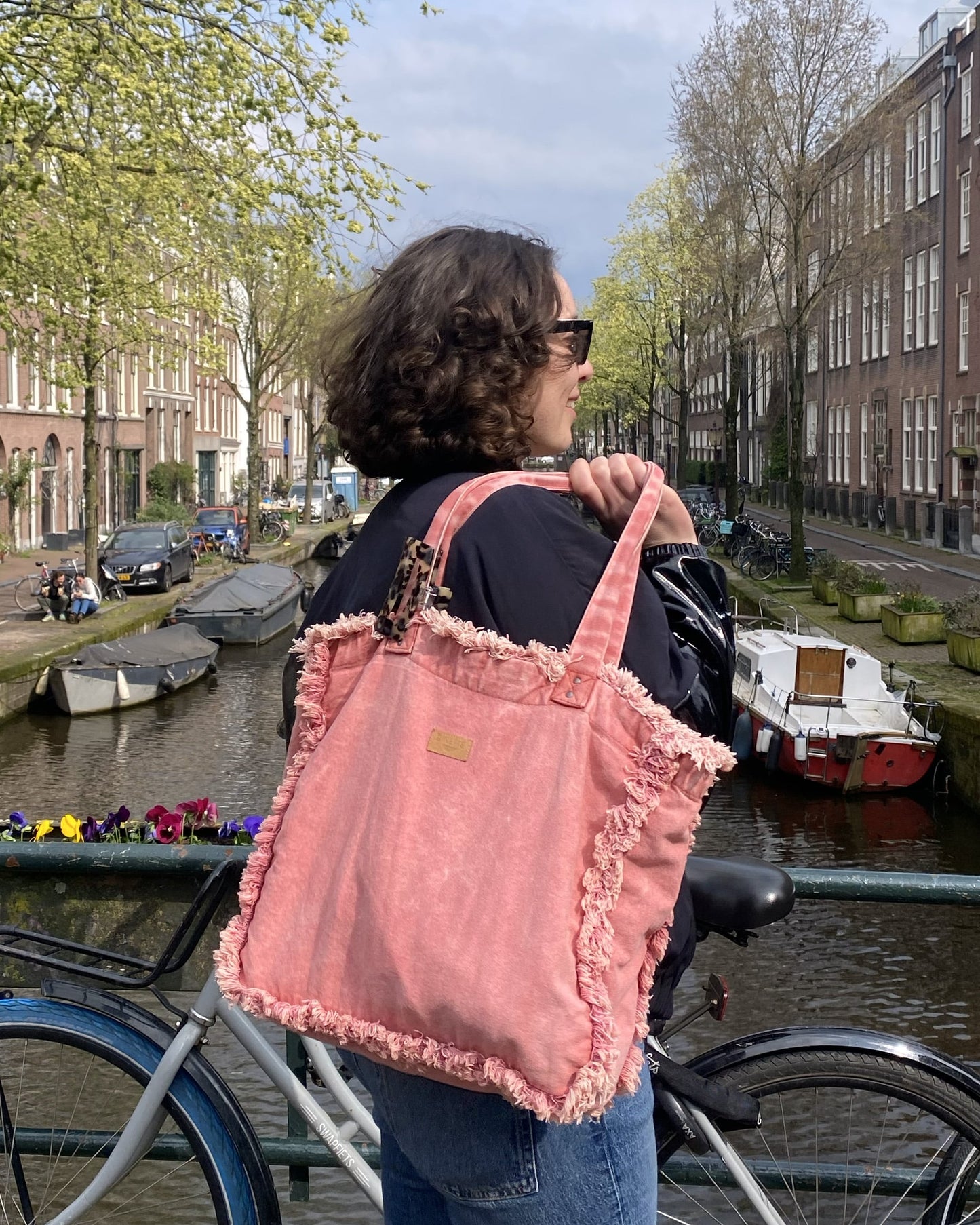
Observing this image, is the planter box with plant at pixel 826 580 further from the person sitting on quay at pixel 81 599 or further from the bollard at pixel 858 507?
the bollard at pixel 858 507

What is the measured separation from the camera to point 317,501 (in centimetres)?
5128

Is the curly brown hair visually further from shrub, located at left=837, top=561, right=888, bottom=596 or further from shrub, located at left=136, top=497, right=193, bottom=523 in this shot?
shrub, located at left=136, top=497, right=193, bottom=523

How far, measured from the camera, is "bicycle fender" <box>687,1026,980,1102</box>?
5.98ft

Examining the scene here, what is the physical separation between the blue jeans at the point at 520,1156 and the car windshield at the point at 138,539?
25.7 metres

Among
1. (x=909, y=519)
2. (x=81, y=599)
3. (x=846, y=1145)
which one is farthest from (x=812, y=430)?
(x=846, y=1145)

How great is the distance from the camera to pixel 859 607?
19938 mm

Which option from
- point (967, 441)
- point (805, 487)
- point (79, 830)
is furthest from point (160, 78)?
point (805, 487)

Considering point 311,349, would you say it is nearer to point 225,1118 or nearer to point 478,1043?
point 478,1043

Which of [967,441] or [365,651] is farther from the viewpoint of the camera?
[967,441]

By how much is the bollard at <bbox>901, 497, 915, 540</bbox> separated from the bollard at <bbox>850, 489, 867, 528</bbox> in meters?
3.79

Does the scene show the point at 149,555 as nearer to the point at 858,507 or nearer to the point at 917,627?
the point at 917,627

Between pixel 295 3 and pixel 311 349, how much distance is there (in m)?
11.1

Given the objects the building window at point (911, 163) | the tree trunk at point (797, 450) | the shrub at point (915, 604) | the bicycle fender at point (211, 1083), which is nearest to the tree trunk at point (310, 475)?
the building window at point (911, 163)

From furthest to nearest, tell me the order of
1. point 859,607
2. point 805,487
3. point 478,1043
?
1. point 805,487
2. point 859,607
3. point 478,1043
